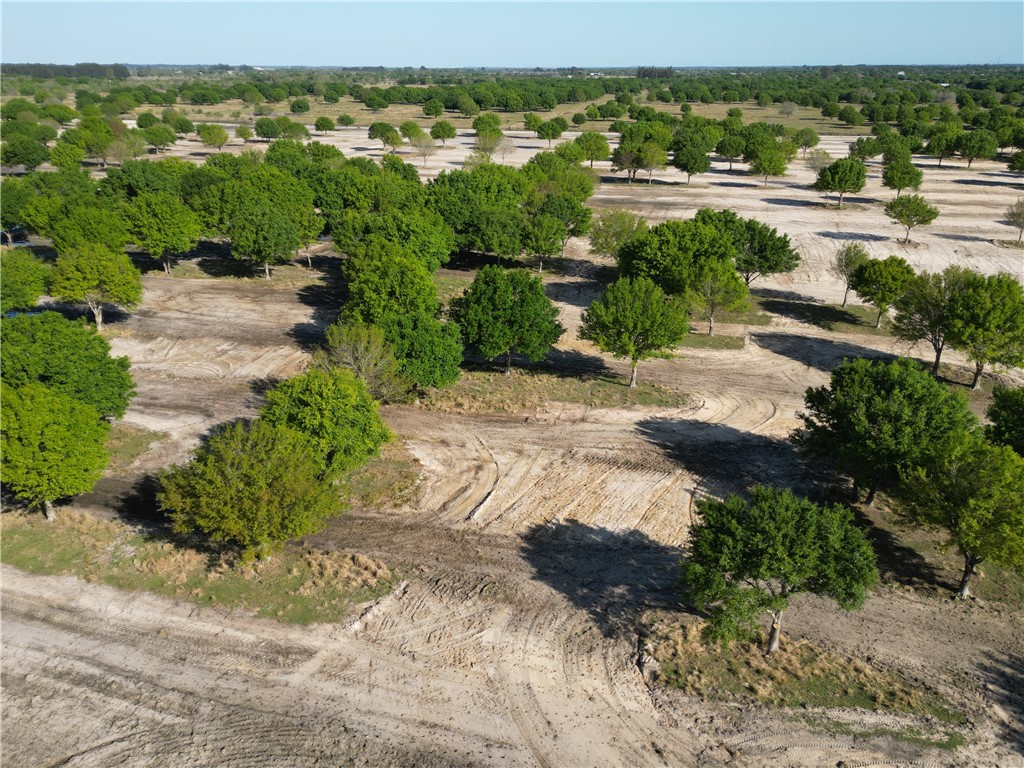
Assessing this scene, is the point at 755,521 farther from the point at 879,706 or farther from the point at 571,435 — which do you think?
the point at 571,435

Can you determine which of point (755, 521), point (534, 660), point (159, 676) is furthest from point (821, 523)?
point (159, 676)

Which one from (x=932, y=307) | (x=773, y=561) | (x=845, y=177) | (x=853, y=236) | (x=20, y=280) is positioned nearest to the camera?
(x=773, y=561)

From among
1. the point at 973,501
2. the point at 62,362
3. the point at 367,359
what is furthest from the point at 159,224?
the point at 973,501

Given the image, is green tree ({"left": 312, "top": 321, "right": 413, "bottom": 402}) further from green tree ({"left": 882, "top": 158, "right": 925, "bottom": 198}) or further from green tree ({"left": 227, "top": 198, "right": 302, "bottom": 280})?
green tree ({"left": 882, "top": 158, "right": 925, "bottom": 198})

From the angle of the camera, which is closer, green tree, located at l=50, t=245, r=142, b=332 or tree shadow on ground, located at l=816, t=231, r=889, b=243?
green tree, located at l=50, t=245, r=142, b=332

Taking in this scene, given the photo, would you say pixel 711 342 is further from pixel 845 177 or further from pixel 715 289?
pixel 845 177

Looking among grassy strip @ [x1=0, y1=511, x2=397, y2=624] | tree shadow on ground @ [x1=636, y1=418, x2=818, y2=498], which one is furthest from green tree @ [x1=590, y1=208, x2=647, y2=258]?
grassy strip @ [x1=0, y1=511, x2=397, y2=624]
